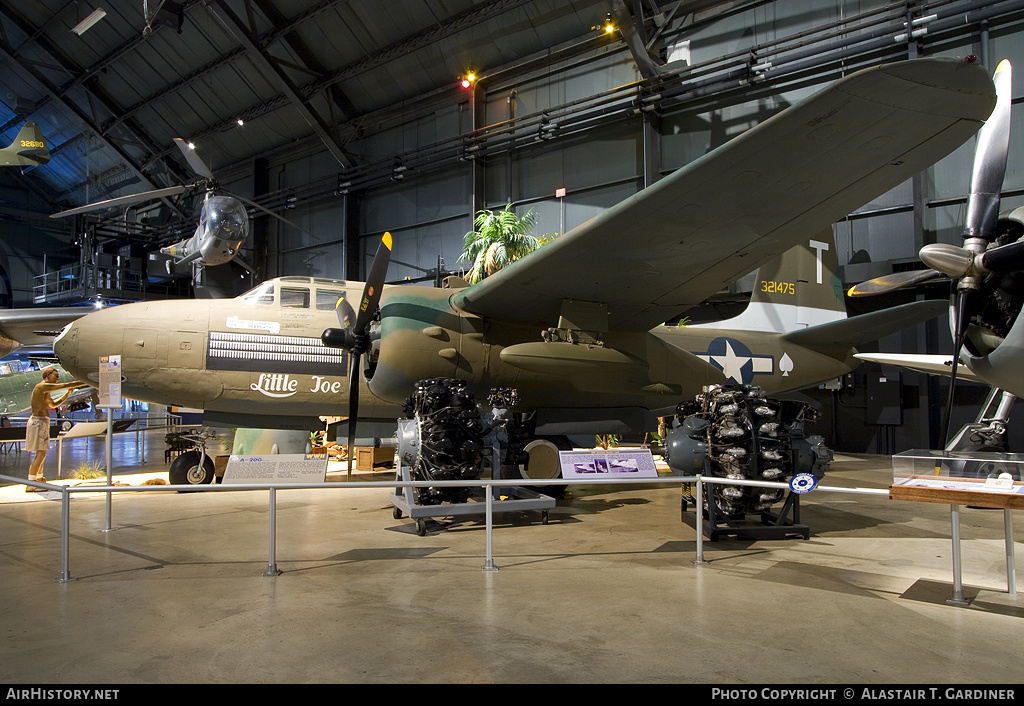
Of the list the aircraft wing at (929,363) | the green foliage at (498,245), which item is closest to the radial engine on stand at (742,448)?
the aircraft wing at (929,363)

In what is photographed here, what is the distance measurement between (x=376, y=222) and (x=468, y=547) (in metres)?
21.0

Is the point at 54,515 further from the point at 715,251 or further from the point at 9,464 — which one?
the point at 715,251

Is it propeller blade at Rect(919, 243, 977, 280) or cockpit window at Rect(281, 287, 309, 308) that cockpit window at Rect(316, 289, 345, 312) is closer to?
cockpit window at Rect(281, 287, 309, 308)

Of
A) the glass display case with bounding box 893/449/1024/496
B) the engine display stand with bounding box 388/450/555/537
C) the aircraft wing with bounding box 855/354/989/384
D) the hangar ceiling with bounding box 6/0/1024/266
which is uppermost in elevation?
the hangar ceiling with bounding box 6/0/1024/266

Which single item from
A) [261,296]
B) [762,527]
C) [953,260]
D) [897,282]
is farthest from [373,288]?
[897,282]

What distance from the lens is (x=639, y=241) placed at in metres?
7.62

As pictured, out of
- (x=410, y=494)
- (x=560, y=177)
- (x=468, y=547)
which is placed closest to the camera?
(x=468, y=547)

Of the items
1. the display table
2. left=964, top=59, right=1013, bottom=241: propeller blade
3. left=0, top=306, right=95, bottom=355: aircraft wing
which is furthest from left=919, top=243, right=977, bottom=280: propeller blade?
left=0, top=306, right=95, bottom=355: aircraft wing

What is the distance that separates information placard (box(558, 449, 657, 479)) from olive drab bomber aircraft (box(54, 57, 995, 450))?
202cm

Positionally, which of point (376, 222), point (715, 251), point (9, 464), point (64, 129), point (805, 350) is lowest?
point (9, 464)

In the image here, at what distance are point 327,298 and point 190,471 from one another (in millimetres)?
4019

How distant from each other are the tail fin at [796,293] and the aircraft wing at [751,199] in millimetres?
3637

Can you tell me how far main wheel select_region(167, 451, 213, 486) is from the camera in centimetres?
1076
